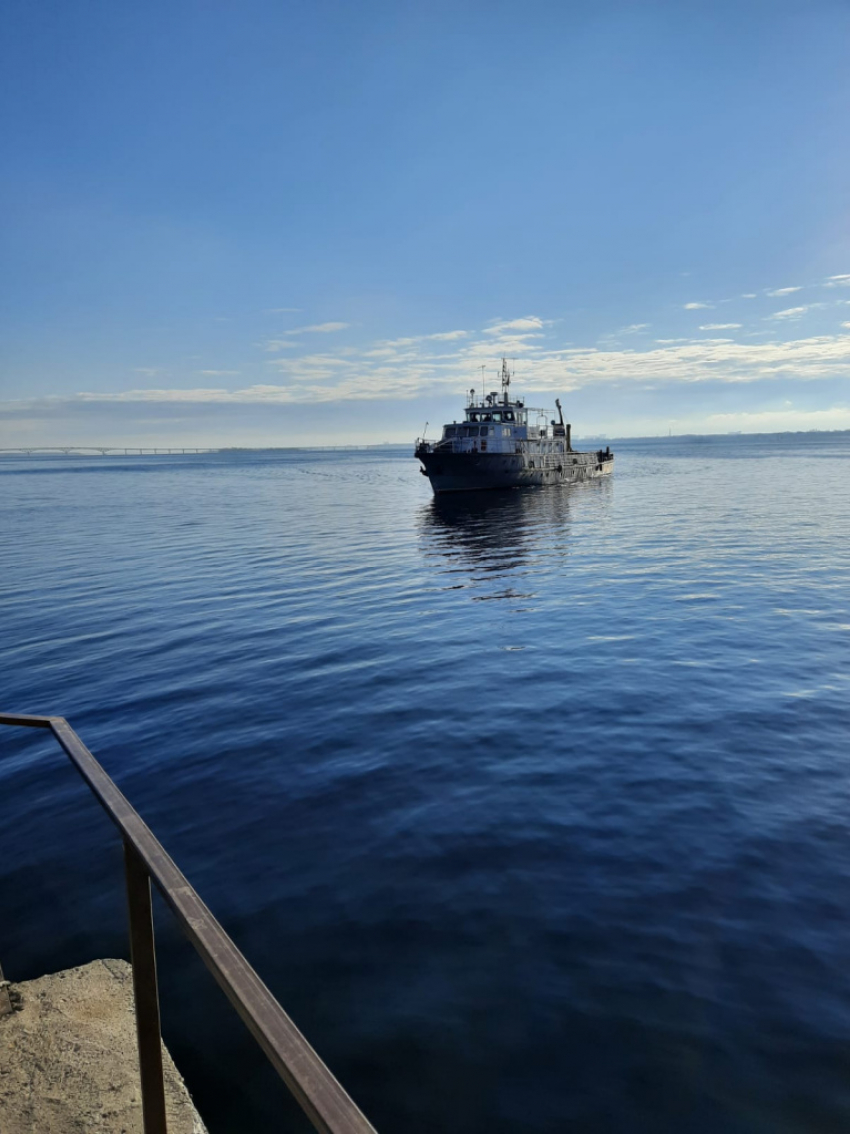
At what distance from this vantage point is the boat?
5188 centimetres

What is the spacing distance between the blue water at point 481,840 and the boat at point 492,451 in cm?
3431

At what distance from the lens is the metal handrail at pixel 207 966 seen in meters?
1.44

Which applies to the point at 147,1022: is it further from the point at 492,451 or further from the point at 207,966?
the point at 492,451

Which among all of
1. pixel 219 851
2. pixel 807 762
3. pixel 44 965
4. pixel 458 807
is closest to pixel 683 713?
pixel 807 762

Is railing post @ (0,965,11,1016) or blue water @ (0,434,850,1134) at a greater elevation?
railing post @ (0,965,11,1016)

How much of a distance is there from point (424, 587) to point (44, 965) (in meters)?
15.8

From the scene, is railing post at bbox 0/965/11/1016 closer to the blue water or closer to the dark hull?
the blue water

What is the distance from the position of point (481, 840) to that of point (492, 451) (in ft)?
161

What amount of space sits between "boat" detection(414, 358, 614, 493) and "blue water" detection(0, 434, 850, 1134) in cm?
3431

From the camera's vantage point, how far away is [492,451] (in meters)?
54.5

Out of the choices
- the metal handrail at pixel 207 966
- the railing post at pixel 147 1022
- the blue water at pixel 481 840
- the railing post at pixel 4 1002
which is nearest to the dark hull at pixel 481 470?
the blue water at pixel 481 840

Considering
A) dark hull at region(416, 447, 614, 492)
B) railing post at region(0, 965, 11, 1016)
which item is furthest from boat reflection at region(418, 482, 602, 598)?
railing post at region(0, 965, 11, 1016)

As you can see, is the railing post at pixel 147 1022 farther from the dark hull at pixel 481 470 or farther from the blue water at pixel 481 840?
the dark hull at pixel 481 470

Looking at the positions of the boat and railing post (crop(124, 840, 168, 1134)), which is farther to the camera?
the boat
